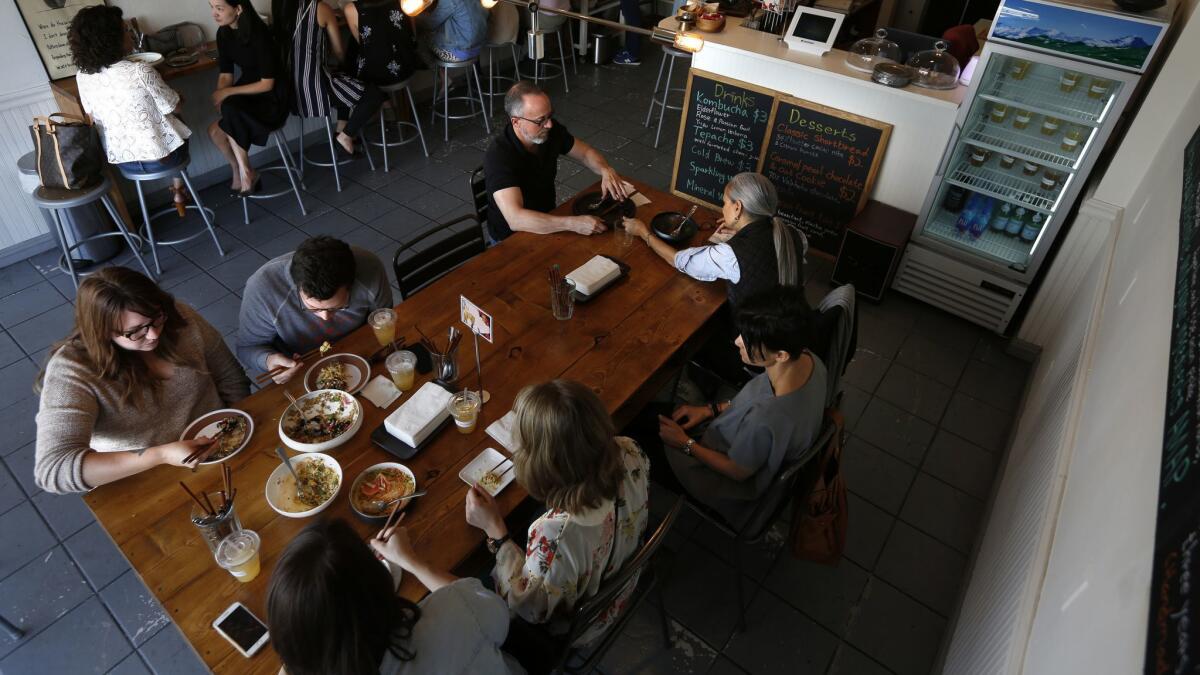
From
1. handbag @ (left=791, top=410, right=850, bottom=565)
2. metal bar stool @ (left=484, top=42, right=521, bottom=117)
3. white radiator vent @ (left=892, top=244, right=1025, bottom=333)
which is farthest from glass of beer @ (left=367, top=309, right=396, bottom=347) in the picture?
metal bar stool @ (left=484, top=42, right=521, bottom=117)

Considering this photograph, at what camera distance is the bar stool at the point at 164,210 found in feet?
14.0

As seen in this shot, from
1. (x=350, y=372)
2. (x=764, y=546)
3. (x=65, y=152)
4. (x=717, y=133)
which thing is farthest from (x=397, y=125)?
(x=764, y=546)

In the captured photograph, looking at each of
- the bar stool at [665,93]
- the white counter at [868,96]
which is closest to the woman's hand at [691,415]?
the white counter at [868,96]

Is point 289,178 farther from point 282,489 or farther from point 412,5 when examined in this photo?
point 282,489

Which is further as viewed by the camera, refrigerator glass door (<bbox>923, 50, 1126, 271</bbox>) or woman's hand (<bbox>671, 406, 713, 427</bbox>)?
refrigerator glass door (<bbox>923, 50, 1126, 271</bbox>)

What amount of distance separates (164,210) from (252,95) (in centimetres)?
111

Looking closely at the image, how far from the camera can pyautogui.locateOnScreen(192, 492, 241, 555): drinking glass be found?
1.92m

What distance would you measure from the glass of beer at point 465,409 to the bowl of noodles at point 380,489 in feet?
0.80

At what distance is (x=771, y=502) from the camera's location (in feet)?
7.99

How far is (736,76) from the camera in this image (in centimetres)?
473

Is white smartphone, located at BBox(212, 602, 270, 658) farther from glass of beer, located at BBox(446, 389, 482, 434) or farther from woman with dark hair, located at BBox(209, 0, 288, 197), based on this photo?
woman with dark hair, located at BBox(209, 0, 288, 197)

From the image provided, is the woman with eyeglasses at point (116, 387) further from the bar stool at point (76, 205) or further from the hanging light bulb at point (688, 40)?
the hanging light bulb at point (688, 40)

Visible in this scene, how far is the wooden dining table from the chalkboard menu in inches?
62.8

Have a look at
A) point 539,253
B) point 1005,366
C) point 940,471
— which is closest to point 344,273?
point 539,253
